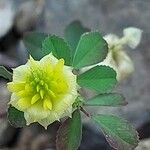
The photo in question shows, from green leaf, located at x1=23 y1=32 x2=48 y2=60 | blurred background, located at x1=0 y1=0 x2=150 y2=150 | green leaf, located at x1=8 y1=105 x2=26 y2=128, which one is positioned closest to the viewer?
green leaf, located at x1=8 y1=105 x2=26 y2=128

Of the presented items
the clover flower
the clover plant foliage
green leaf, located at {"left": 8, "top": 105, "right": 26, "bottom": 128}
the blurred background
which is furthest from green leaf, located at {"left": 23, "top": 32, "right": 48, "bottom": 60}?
the blurred background

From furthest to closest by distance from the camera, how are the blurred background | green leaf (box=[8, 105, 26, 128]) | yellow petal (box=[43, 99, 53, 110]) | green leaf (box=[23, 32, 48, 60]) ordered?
the blurred background
green leaf (box=[23, 32, 48, 60])
green leaf (box=[8, 105, 26, 128])
yellow petal (box=[43, 99, 53, 110])

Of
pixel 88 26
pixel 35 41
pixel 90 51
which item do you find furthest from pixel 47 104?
pixel 88 26

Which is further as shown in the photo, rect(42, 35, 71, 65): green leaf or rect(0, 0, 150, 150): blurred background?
rect(0, 0, 150, 150): blurred background

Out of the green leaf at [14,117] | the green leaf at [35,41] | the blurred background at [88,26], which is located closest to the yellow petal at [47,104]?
the green leaf at [14,117]

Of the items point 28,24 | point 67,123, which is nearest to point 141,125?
point 28,24

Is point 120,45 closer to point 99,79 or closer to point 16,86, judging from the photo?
point 99,79

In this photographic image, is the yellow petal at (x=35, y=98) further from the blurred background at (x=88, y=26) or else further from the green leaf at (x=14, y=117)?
the blurred background at (x=88, y=26)

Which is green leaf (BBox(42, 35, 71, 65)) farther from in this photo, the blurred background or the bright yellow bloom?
the blurred background
